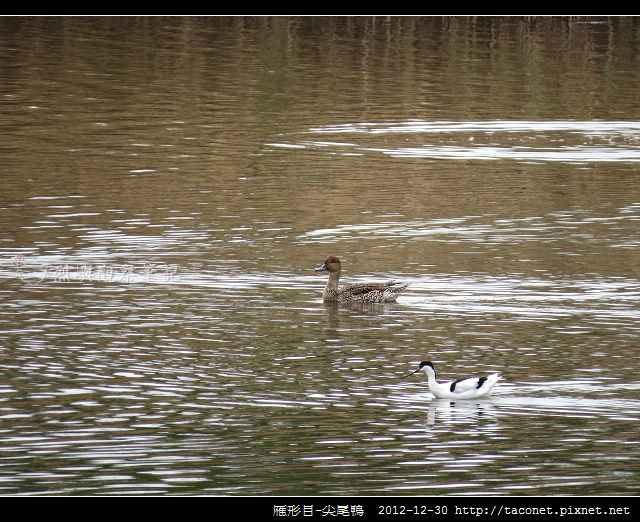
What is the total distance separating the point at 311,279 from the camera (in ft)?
74.0

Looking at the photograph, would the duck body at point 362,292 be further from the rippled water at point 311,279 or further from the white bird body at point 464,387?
the white bird body at point 464,387

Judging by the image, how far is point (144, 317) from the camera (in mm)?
19750

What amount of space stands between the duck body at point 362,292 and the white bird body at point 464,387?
4896 mm


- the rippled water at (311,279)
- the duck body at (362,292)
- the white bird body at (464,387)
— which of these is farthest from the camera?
the duck body at (362,292)

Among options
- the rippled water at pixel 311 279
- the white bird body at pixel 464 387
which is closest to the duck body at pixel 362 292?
the rippled water at pixel 311 279

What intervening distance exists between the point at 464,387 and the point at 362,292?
210 inches

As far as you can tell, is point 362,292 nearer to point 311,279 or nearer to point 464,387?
point 311,279

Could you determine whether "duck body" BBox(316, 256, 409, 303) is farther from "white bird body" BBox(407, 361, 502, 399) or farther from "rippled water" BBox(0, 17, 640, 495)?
"white bird body" BBox(407, 361, 502, 399)

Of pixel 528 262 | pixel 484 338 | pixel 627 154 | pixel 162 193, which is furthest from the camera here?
pixel 627 154

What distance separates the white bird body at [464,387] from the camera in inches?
613

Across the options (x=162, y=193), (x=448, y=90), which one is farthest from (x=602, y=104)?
(x=162, y=193)

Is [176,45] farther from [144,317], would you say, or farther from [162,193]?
[144,317]

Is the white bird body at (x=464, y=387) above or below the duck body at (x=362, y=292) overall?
above

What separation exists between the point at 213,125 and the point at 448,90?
10.3 m
